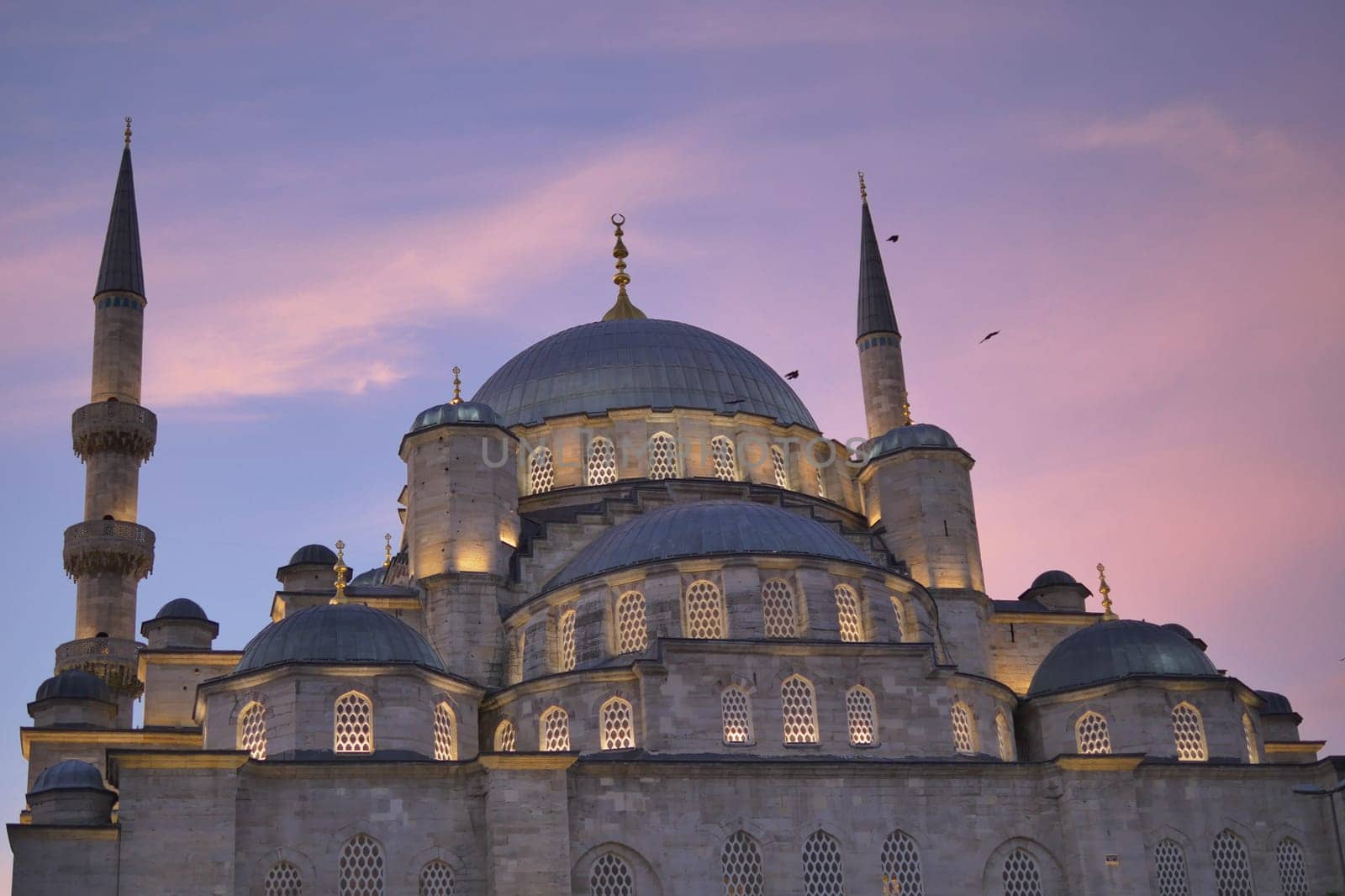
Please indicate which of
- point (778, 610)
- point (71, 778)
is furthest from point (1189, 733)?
point (71, 778)

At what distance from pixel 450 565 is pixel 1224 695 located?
14674 mm

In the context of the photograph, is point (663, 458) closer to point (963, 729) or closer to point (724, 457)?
point (724, 457)

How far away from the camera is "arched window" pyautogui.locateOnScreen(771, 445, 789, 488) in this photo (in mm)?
39344

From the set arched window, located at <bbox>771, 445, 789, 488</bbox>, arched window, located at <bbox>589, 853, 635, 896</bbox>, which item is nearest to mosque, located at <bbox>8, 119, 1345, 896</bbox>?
arched window, located at <bbox>589, 853, 635, 896</bbox>

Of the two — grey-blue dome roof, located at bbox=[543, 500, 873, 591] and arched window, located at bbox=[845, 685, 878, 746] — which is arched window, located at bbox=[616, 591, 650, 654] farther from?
arched window, located at bbox=[845, 685, 878, 746]

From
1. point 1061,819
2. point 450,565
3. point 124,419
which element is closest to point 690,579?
point 450,565

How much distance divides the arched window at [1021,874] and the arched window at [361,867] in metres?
10.2

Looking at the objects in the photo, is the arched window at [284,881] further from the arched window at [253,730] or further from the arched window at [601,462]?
the arched window at [601,462]

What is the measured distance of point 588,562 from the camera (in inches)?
1267

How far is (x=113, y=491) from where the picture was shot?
39438mm

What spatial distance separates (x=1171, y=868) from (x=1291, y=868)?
254 centimetres

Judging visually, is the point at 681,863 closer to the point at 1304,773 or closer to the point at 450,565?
the point at 450,565

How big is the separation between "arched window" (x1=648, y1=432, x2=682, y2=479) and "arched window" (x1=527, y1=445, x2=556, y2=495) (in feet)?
7.28

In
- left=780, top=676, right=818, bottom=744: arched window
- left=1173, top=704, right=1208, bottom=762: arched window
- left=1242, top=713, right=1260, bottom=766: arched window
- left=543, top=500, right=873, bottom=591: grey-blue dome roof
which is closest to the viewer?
left=780, top=676, right=818, bottom=744: arched window
